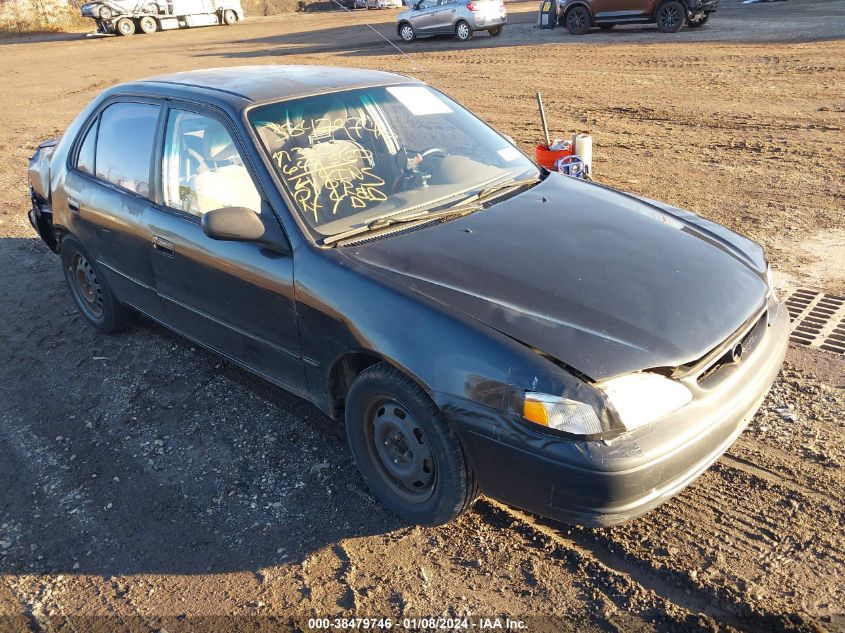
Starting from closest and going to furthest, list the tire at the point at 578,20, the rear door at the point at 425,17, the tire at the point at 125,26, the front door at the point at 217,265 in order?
1. the front door at the point at 217,265
2. the tire at the point at 578,20
3. the rear door at the point at 425,17
4. the tire at the point at 125,26

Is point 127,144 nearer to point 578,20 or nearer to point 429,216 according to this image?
point 429,216

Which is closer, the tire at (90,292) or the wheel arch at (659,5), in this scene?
the tire at (90,292)

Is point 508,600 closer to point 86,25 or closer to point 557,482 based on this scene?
point 557,482

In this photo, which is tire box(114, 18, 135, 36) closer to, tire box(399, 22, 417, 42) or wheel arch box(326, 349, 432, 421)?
tire box(399, 22, 417, 42)

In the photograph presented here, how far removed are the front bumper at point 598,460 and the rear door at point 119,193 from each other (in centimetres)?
251

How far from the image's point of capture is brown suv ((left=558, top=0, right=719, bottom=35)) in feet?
59.9

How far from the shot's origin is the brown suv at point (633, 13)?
18266 millimetres

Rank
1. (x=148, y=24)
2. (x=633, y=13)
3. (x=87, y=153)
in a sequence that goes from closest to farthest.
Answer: (x=87, y=153) → (x=633, y=13) → (x=148, y=24)

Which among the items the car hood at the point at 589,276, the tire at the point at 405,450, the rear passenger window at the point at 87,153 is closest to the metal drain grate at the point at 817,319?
the car hood at the point at 589,276

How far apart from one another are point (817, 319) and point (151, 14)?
3239 centimetres

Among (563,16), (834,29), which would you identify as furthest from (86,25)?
(834,29)

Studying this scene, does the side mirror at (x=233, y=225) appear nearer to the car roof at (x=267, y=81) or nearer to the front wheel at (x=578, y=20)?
the car roof at (x=267, y=81)

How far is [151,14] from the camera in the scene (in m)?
30.6

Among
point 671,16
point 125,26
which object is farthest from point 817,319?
point 125,26
